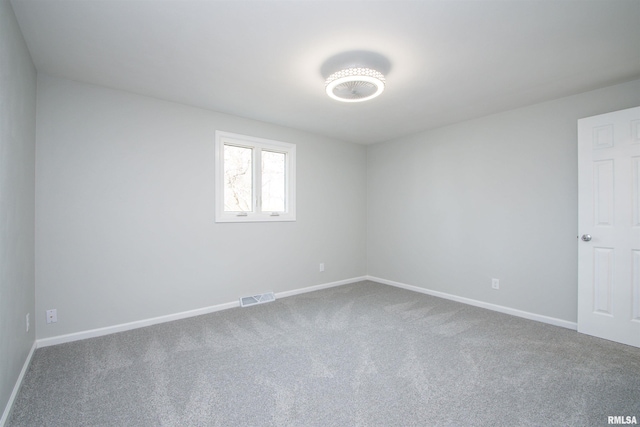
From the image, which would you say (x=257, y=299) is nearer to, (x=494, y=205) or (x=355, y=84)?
(x=355, y=84)

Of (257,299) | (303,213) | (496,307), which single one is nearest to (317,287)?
(257,299)

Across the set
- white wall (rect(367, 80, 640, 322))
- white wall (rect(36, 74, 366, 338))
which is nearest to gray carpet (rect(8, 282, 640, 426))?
white wall (rect(36, 74, 366, 338))

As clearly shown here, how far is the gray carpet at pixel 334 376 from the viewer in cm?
171

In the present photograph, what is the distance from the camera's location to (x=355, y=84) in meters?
2.50

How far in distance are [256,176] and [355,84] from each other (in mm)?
1930

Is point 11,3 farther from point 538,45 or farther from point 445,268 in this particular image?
point 445,268

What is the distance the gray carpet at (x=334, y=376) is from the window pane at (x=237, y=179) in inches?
56.1

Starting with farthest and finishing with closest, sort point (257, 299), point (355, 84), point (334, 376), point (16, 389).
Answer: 1. point (257, 299)
2. point (355, 84)
3. point (334, 376)
4. point (16, 389)

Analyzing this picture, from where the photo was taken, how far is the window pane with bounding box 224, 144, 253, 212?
3742 mm

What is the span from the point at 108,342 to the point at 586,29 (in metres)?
4.49

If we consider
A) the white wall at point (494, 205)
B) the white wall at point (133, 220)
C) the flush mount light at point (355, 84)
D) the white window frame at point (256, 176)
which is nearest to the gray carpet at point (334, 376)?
the white wall at point (133, 220)

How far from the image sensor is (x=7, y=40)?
66.6 inches

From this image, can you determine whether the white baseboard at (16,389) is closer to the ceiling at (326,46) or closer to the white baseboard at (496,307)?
the ceiling at (326,46)

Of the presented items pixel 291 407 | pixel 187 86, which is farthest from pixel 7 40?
pixel 291 407
